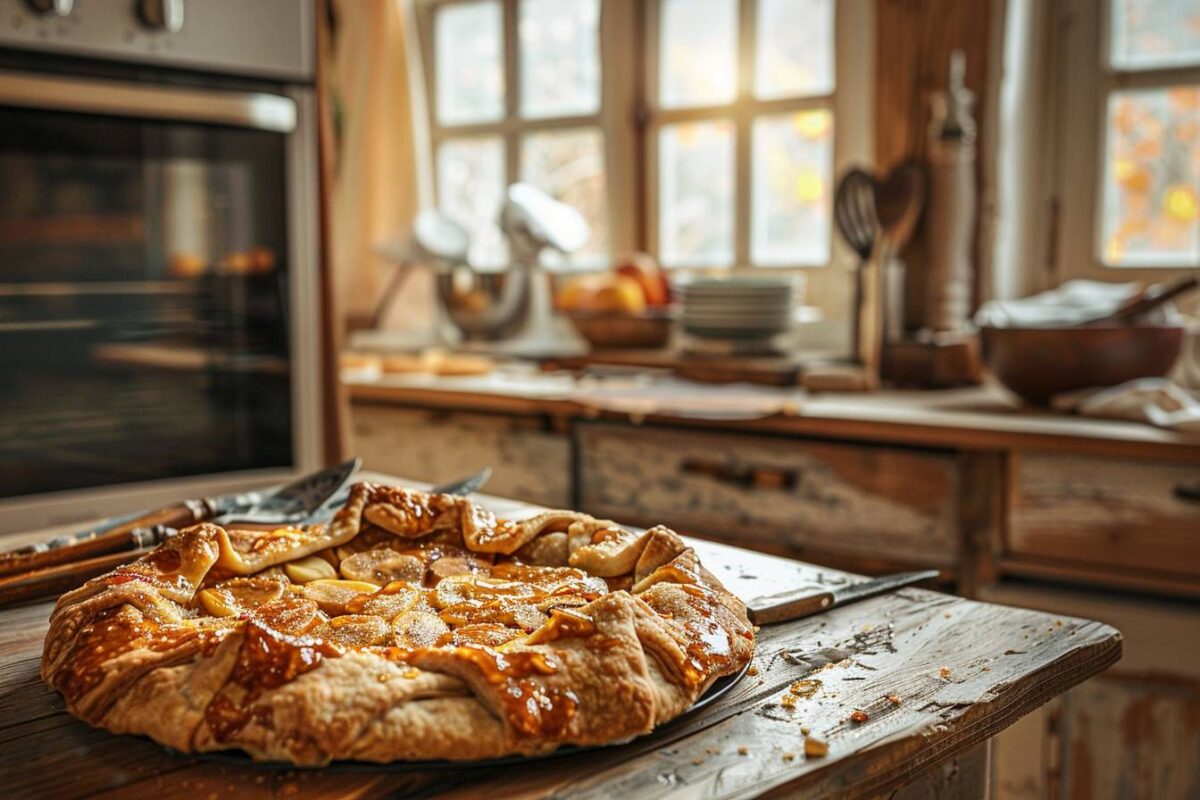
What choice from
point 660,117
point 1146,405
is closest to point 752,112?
point 660,117

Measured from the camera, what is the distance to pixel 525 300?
10.3ft

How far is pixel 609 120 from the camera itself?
320 centimetres

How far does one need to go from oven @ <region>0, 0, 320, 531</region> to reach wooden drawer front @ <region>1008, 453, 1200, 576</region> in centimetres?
127

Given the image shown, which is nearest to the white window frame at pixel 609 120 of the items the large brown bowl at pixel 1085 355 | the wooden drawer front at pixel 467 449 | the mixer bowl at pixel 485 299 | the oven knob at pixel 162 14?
the mixer bowl at pixel 485 299

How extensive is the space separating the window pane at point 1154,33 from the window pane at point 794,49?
2.15ft

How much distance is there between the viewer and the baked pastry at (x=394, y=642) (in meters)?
0.66

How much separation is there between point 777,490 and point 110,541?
4.28ft

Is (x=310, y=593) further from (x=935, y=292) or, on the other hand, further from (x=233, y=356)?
(x=935, y=292)

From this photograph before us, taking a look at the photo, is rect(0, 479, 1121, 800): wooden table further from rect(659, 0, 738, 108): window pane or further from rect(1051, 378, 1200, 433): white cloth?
rect(659, 0, 738, 108): window pane

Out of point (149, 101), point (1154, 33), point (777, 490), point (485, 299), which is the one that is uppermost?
point (1154, 33)

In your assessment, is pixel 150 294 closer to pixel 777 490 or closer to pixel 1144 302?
pixel 777 490

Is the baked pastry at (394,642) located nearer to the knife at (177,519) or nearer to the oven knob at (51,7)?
the knife at (177,519)

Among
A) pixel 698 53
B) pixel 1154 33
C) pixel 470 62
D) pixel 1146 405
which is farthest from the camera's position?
pixel 470 62

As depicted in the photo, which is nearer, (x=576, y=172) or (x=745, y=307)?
(x=745, y=307)
